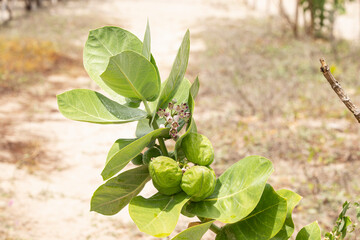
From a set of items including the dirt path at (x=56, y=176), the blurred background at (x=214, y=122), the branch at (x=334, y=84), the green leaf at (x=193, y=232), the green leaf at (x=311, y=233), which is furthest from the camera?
the blurred background at (x=214, y=122)

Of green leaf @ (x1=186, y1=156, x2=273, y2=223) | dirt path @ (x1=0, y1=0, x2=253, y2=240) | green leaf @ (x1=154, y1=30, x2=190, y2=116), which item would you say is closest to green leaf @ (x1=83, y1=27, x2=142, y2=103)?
green leaf @ (x1=154, y1=30, x2=190, y2=116)

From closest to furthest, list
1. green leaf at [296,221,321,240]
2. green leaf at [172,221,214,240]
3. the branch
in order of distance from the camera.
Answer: green leaf at [172,221,214,240]
the branch
green leaf at [296,221,321,240]

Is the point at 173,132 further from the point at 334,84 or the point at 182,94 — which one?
the point at 334,84

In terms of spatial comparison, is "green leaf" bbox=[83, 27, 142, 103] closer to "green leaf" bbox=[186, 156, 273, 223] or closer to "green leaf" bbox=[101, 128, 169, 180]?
"green leaf" bbox=[101, 128, 169, 180]

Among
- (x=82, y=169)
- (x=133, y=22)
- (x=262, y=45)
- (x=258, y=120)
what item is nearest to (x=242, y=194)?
(x=82, y=169)

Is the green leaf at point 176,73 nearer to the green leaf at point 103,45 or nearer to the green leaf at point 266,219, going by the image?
the green leaf at point 103,45

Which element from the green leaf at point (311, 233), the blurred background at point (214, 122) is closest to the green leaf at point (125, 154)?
the green leaf at point (311, 233)

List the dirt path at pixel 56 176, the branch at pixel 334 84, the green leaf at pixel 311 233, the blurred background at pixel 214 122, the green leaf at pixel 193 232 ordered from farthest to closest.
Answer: the blurred background at pixel 214 122, the dirt path at pixel 56 176, the green leaf at pixel 311 233, the branch at pixel 334 84, the green leaf at pixel 193 232

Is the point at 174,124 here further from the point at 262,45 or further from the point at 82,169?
the point at 262,45
